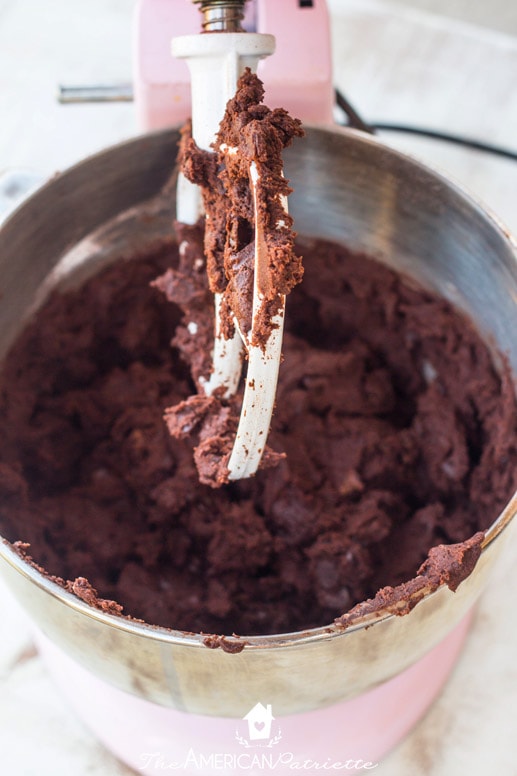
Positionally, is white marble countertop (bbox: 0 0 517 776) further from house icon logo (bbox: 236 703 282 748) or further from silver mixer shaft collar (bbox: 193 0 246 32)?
house icon logo (bbox: 236 703 282 748)

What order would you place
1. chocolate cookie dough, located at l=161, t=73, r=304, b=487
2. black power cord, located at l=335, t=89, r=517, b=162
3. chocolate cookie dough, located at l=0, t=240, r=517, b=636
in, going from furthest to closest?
black power cord, located at l=335, t=89, r=517, b=162 → chocolate cookie dough, located at l=0, t=240, r=517, b=636 → chocolate cookie dough, located at l=161, t=73, r=304, b=487

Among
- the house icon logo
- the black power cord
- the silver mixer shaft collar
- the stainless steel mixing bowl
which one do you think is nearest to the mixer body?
the stainless steel mixing bowl

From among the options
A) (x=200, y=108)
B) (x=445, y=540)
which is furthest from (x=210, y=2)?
(x=445, y=540)

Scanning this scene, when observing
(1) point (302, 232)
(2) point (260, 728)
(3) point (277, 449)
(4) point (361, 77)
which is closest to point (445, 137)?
(4) point (361, 77)

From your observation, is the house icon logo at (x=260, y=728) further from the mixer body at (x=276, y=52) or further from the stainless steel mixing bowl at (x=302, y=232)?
the mixer body at (x=276, y=52)

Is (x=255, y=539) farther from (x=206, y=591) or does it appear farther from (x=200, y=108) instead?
(x=200, y=108)

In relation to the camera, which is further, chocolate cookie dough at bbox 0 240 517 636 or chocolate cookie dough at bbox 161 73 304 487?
chocolate cookie dough at bbox 0 240 517 636
